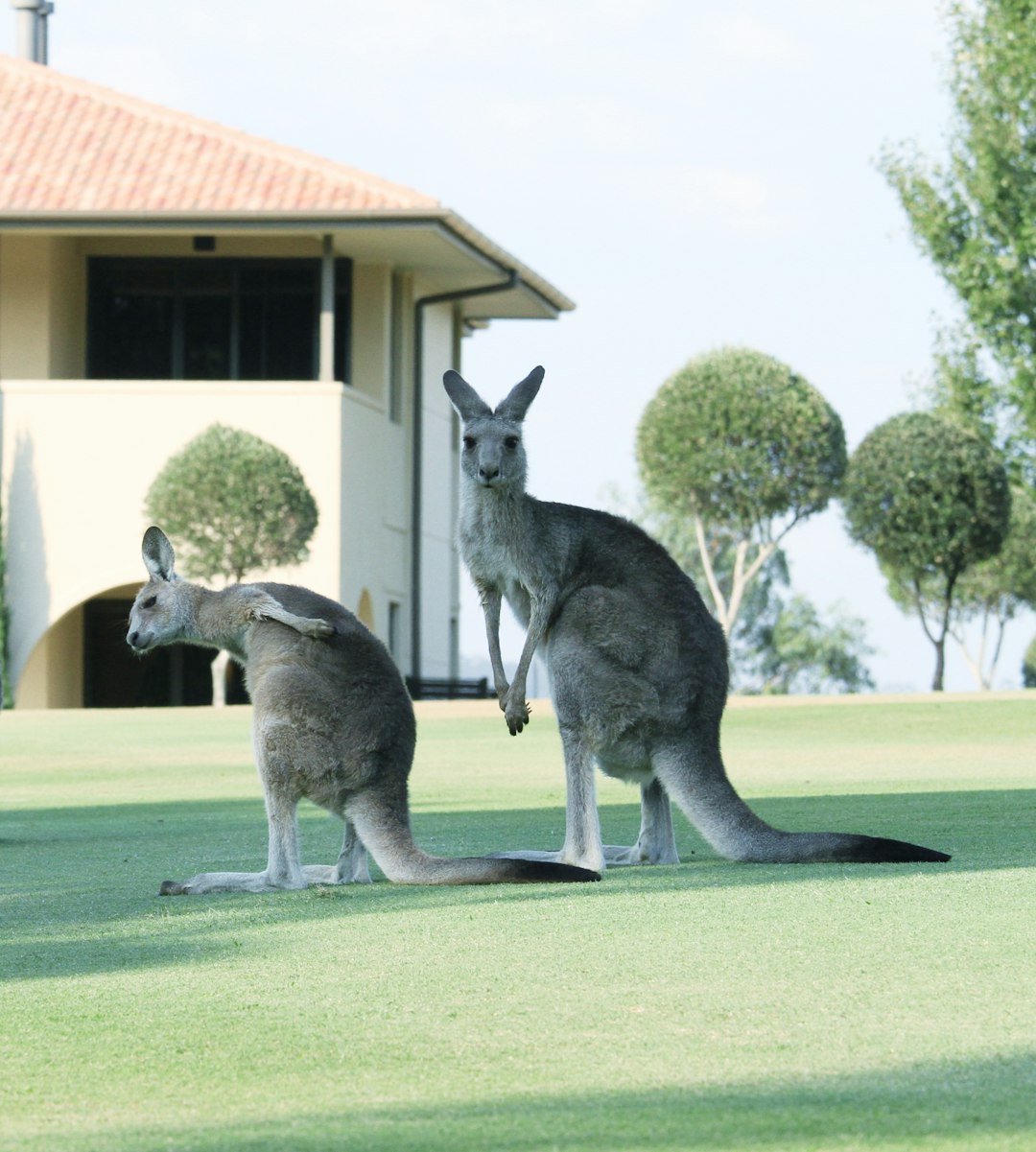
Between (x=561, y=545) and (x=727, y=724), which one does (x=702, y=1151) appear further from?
(x=727, y=724)

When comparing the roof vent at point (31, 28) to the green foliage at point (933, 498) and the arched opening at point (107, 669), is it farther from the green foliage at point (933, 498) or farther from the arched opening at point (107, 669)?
the green foliage at point (933, 498)

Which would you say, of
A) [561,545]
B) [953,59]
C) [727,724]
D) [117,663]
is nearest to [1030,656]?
[953,59]

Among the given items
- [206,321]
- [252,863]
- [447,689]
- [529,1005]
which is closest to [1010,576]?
[447,689]

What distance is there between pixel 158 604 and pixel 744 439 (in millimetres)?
26915

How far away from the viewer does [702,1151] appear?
378cm

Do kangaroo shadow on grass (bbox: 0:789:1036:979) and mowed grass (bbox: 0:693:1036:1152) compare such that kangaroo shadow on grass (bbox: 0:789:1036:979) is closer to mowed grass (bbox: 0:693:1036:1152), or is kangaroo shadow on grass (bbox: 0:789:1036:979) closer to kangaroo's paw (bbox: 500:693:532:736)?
mowed grass (bbox: 0:693:1036:1152)

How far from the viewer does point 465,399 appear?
8.22m

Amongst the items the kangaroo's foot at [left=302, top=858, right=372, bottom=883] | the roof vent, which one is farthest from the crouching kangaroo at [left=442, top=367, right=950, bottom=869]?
the roof vent

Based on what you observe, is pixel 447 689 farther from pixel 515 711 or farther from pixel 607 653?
pixel 607 653

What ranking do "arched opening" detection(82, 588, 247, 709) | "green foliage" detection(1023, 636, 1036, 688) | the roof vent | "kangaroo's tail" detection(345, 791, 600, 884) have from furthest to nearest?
"green foliage" detection(1023, 636, 1036, 688) → the roof vent → "arched opening" detection(82, 588, 247, 709) → "kangaroo's tail" detection(345, 791, 600, 884)

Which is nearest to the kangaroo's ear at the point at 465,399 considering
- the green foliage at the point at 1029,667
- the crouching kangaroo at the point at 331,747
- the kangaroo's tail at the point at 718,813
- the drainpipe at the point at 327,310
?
the crouching kangaroo at the point at 331,747

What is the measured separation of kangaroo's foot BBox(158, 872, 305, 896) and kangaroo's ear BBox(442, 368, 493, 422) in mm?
1884

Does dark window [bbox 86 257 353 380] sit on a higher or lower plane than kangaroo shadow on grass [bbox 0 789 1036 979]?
higher

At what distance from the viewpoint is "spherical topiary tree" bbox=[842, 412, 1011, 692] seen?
33.4m
